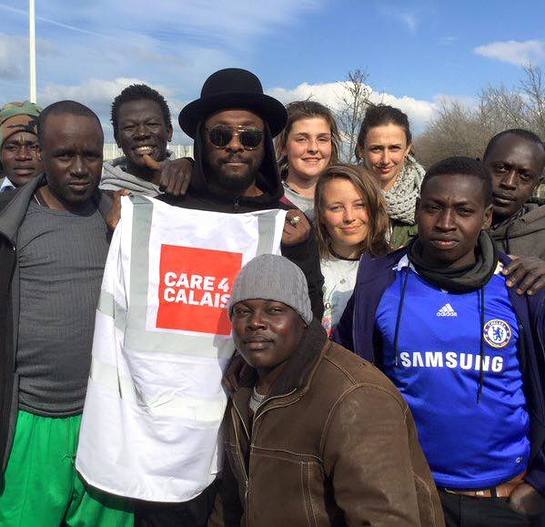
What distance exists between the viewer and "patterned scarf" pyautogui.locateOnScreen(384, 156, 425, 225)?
153 inches

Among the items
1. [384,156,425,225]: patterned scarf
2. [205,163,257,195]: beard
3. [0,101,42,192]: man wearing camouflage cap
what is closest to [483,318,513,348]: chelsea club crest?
[205,163,257,195]: beard

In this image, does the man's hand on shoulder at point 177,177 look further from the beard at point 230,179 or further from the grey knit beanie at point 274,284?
the grey knit beanie at point 274,284

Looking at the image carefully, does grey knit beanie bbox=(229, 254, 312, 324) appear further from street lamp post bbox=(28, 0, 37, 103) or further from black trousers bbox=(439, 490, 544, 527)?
street lamp post bbox=(28, 0, 37, 103)

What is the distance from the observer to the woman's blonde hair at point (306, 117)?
427 centimetres

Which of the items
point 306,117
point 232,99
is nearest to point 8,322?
point 232,99

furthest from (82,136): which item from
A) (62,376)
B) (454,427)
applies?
(454,427)

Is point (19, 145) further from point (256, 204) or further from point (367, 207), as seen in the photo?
point (367, 207)

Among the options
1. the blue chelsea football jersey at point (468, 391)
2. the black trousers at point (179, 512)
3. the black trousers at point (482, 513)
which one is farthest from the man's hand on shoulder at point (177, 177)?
Result: the black trousers at point (482, 513)

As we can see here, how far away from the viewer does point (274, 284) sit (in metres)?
2.25

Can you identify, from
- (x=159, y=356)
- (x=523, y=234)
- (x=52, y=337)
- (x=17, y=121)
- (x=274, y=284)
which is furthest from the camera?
(x=17, y=121)

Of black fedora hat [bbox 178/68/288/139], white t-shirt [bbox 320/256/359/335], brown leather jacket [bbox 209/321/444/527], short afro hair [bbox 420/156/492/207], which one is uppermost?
black fedora hat [bbox 178/68/288/139]

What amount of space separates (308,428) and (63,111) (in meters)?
1.80

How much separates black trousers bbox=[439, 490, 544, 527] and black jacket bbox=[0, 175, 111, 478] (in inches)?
73.6

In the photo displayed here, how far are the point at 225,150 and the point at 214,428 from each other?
1.20 meters
